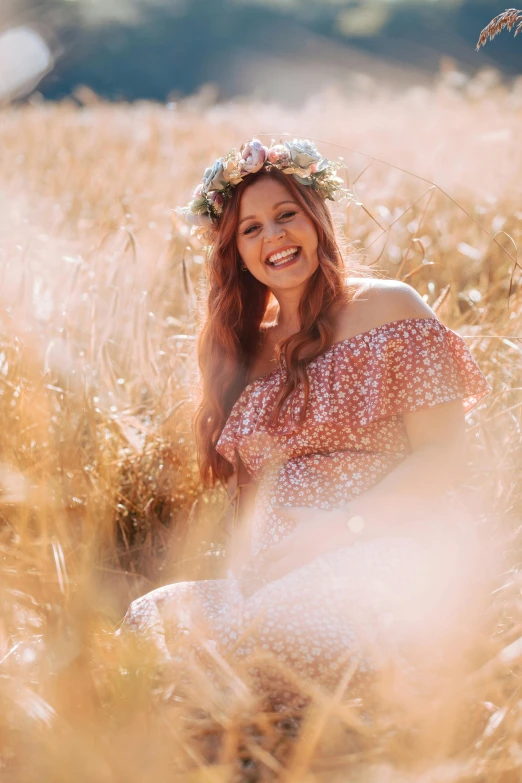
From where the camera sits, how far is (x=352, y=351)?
6.45ft

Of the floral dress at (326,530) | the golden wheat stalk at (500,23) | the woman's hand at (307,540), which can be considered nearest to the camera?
the golden wheat stalk at (500,23)

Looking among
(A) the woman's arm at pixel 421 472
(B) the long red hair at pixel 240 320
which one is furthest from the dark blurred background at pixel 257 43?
(A) the woman's arm at pixel 421 472

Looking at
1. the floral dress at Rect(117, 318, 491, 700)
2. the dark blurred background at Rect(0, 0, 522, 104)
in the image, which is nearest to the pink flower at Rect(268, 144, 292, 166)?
the floral dress at Rect(117, 318, 491, 700)

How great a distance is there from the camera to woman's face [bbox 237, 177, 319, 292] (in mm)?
2029

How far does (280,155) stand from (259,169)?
0.07 metres

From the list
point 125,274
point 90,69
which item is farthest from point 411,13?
point 125,274

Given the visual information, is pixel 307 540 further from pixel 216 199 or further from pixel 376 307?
pixel 216 199

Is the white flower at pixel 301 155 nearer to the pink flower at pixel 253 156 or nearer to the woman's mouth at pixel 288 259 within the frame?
the pink flower at pixel 253 156

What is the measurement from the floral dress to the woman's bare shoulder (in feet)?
0.08

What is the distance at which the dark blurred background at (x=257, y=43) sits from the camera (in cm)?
1341

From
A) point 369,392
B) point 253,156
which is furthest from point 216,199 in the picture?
point 369,392

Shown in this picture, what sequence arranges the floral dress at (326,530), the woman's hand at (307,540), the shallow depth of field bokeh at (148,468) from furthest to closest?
the woman's hand at (307,540)
the floral dress at (326,530)
the shallow depth of field bokeh at (148,468)

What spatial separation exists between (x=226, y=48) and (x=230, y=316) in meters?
14.9

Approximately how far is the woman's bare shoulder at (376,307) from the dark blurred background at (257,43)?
1143 cm
